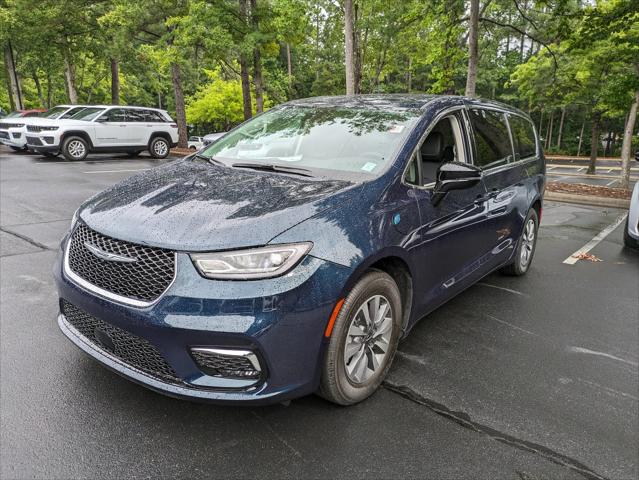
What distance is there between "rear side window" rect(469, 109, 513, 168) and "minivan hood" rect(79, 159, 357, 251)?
5.55ft

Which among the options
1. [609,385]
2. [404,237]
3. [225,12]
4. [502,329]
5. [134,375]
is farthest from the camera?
[225,12]

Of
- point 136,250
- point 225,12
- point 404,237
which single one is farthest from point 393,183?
point 225,12

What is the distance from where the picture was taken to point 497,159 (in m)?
4.27

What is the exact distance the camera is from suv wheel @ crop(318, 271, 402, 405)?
2494 millimetres

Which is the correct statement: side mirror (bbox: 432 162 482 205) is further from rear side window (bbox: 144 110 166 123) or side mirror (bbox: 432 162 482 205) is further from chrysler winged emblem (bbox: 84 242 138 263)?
rear side window (bbox: 144 110 166 123)

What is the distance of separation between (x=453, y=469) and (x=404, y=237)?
1.26m

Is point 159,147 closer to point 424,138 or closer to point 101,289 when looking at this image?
point 424,138

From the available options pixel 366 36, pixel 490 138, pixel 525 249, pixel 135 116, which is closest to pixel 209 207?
pixel 490 138

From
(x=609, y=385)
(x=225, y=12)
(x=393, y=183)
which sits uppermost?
(x=225, y=12)

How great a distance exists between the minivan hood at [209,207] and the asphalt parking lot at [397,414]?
100 centimetres

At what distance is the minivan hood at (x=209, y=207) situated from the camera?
228 cm

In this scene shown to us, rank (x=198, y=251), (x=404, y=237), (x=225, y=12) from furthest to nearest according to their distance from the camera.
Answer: (x=225, y=12)
(x=404, y=237)
(x=198, y=251)

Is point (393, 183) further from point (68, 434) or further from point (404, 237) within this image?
point (68, 434)

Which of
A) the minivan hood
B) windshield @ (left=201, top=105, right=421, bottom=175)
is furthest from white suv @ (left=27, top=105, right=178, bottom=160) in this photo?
the minivan hood
